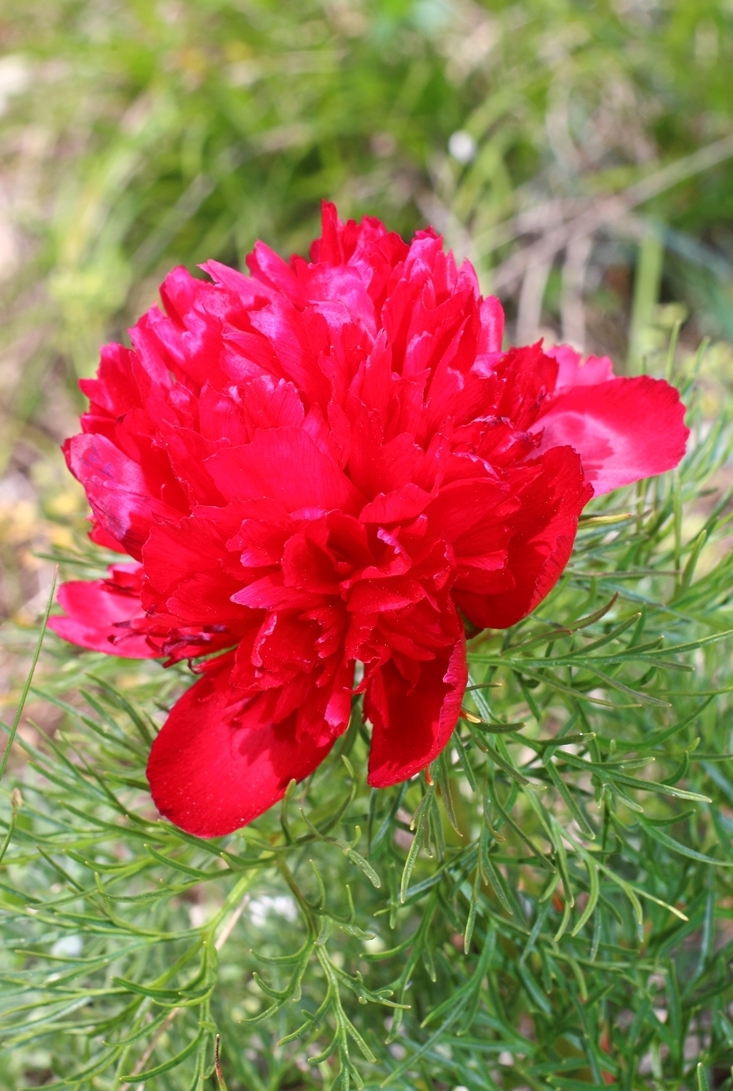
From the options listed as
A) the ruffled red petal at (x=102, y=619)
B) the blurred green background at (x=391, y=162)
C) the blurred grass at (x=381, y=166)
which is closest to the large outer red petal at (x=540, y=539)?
the ruffled red petal at (x=102, y=619)

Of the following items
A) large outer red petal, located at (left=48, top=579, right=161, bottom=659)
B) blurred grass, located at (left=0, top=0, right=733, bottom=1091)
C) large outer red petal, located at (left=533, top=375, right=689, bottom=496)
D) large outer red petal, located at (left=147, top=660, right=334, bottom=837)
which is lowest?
large outer red petal, located at (left=147, top=660, right=334, bottom=837)

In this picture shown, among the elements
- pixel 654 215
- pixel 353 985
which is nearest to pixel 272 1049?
pixel 353 985

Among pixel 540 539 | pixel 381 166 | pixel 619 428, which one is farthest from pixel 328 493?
pixel 381 166

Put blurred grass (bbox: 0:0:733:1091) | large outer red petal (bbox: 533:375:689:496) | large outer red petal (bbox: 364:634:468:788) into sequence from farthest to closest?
blurred grass (bbox: 0:0:733:1091)
large outer red petal (bbox: 533:375:689:496)
large outer red petal (bbox: 364:634:468:788)

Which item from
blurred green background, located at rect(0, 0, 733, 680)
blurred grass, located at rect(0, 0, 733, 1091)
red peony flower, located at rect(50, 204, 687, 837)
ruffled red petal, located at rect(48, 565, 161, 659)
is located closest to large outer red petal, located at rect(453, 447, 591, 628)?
red peony flower, located at rect(50, 204, 687, 837)

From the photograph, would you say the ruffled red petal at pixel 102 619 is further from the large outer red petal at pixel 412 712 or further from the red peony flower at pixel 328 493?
the large outer red petal at pixel 412 712

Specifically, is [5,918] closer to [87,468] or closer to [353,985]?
[353,985]

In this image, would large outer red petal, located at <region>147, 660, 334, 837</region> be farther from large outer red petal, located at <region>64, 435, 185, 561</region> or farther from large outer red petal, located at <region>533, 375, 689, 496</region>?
large outer red petal, located at <region>533, 375, 689, 496</region>

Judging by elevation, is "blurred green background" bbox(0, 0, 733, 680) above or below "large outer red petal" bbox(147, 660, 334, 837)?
above
